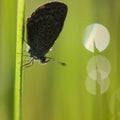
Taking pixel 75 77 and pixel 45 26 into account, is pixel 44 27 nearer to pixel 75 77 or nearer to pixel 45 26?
pixel 45 26

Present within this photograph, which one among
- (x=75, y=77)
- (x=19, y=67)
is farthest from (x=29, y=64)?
(x=75, y=77)

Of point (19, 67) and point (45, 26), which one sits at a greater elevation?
point (45, 26)

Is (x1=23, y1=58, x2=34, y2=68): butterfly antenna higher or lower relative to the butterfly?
lower

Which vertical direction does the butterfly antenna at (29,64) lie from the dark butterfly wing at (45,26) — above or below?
below

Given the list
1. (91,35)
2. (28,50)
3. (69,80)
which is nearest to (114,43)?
(91,35)
